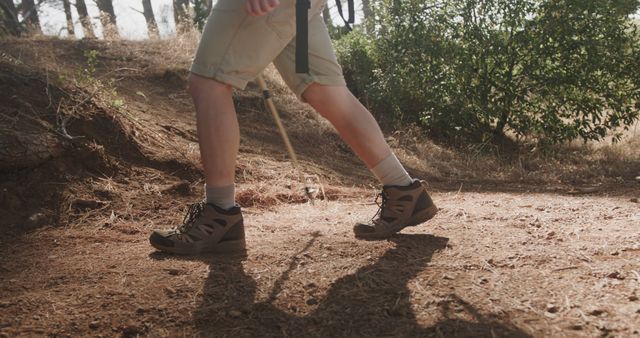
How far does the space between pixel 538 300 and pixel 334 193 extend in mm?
2649

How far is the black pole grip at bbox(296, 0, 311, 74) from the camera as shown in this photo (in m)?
2.33

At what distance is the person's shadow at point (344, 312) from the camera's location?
1731 mm

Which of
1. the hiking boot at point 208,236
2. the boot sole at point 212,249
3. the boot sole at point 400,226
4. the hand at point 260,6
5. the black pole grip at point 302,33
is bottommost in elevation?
the boot sole at point 400,226

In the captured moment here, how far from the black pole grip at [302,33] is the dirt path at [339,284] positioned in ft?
2.60

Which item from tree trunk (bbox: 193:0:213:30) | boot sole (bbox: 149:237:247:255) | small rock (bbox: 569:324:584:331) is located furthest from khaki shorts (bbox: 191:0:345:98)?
tree trunk (bbox: 193:0:213:30)

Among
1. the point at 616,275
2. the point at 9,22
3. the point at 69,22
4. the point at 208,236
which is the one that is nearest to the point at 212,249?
the point at 208,236

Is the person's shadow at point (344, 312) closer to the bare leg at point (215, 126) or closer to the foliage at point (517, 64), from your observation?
the bare leg at point (215, 126)

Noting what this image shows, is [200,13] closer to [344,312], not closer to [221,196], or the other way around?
[221,196]

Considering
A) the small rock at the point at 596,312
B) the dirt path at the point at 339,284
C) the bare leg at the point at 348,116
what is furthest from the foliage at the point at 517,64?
the small rock at the point at 596,312

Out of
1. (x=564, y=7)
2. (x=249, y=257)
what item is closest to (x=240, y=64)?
(x=249, y=257)

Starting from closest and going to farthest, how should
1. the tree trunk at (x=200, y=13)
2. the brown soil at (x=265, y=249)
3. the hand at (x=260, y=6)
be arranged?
the brown soil at (x=265, y=249) → the hand at (x=260, y=6) → the tree trunk at (x=200, y=13)

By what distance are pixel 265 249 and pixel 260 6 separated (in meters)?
1.05

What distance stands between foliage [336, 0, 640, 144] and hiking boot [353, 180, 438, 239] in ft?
14.6

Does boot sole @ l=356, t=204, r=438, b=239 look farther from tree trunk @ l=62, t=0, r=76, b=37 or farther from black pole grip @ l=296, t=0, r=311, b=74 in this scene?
tree trunk @ l=62, t=0, r=76, b=37
